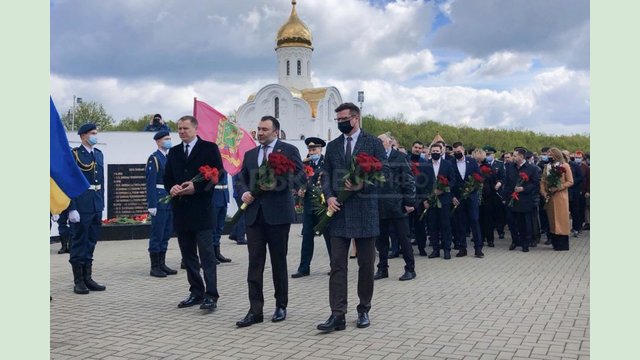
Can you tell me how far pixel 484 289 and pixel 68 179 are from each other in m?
5.25

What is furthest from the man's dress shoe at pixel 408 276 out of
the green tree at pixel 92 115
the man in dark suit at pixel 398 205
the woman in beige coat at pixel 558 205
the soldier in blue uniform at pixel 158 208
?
the green tree at pixel 92 115

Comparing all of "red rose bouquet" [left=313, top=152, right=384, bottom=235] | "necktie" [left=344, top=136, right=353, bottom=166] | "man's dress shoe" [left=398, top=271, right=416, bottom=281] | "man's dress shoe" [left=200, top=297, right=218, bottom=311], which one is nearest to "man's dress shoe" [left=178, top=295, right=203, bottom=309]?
"man's dress shoe" [left=200, top=297, right=218, bottom=311]

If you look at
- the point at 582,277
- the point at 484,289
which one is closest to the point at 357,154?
the point at 484,289

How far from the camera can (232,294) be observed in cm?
802

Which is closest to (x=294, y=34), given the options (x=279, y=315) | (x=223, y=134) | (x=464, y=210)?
(x=223, y=134)

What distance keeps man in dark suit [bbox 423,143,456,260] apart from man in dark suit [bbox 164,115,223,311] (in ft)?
16.2

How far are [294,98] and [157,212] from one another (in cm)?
4476

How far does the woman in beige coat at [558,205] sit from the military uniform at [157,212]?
7379mm

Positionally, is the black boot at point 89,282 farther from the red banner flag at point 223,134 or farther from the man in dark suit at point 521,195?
the man in dark suit at point 521,195

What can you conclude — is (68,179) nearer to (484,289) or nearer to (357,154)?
(357,154)

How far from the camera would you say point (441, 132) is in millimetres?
63312

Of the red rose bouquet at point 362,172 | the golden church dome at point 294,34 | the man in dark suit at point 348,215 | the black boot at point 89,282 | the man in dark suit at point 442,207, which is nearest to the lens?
the red rose bouquet at point 362,172

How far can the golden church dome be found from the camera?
182ft

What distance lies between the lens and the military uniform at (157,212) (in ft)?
31.0
